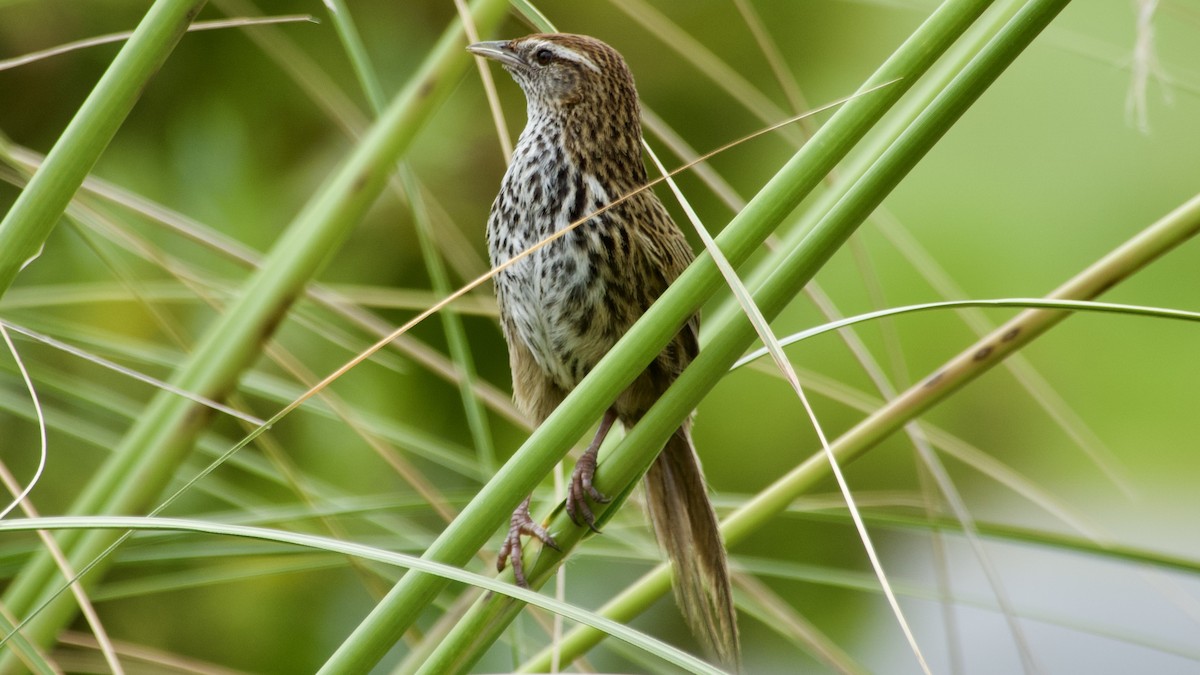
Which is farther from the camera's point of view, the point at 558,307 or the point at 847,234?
the point at 558,307

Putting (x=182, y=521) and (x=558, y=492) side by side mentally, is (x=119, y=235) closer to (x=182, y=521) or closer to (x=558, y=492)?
(x=558, y=492)

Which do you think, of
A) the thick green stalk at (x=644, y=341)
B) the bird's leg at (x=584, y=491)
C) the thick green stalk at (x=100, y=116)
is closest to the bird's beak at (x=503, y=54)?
the bird's leg at (x=584, y=491)

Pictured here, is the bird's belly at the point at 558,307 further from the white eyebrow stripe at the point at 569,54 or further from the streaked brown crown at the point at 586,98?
the white eyebrow stripe at the point at 569,54

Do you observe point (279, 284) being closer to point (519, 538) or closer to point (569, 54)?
point (519, 538)

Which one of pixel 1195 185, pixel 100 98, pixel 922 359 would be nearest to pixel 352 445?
pixel 922 359

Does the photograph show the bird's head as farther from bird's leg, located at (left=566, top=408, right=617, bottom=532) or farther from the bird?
bird's leg, located at (left=566, top=408, right=617, bottom=532)

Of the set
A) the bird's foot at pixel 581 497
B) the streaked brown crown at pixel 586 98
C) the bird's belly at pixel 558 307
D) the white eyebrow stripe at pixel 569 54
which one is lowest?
the bird's foot at pixel 581 497

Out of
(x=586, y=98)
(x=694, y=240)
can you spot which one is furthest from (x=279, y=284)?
(x=694, y=240)
